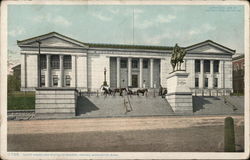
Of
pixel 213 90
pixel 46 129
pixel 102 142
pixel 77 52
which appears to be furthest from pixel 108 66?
pixel 102 142

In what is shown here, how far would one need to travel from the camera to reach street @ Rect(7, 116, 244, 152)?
432 inches

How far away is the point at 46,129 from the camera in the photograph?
1402cm

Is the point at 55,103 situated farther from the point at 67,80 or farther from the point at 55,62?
the point at 55,62

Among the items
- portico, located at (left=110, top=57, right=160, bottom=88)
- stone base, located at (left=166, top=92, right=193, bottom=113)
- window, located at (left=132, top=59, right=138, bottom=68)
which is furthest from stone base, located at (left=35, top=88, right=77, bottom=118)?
window, located at (left=132, top=59, right=138, bottom=68)

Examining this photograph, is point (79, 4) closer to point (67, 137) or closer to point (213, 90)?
point (67, 137)

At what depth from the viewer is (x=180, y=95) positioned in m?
19.9

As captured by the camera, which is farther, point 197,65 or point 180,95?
point 197,65

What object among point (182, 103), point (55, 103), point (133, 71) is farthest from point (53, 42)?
point (182, 103)

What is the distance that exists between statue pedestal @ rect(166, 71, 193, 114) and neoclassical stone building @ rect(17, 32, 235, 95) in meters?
15.6

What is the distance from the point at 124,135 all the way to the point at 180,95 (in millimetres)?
9179

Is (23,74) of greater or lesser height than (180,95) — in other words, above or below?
above

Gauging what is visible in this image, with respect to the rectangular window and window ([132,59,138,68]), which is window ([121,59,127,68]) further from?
window ([132,59,138,68])

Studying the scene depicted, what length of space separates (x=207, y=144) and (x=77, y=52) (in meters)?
29.6

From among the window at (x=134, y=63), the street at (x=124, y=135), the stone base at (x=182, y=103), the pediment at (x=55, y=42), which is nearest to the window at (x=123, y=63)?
the window at (x=134, y=63)
